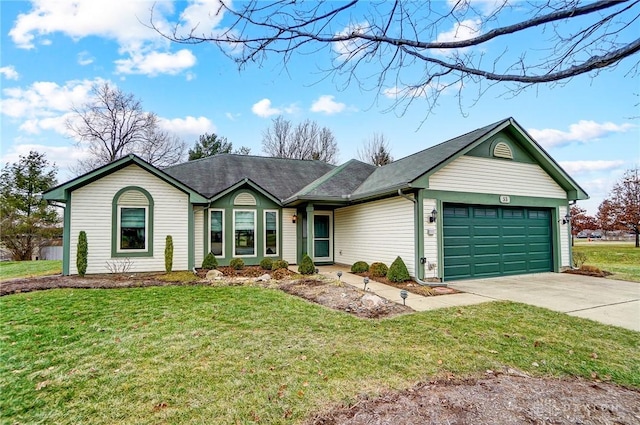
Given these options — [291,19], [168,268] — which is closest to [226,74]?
[291,19]

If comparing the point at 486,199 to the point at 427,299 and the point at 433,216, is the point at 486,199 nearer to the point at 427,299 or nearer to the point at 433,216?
the point at 433,216

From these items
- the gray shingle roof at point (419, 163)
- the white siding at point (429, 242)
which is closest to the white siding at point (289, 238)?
the gray shingle roof at point (419, 163)

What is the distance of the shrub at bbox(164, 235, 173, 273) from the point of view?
10297 mm

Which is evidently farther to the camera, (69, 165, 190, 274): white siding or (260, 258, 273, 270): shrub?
(260, 258, 273, 270): shrub

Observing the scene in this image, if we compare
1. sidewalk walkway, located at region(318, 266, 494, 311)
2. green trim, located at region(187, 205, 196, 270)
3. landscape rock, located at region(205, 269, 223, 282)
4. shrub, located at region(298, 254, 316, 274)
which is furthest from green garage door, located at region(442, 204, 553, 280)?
green trim, located at region(187, 205, 196, 270)

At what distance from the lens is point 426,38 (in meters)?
3.18

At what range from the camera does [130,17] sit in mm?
3348

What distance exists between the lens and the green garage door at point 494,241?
9.70 meters

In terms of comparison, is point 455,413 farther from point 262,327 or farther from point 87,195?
point 87,195

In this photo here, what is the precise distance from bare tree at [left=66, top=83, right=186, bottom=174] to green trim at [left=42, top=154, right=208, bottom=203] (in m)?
18.3

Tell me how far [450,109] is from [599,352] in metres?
3.60

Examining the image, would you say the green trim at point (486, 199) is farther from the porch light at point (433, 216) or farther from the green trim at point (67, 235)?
the green trim at point (67, 235)

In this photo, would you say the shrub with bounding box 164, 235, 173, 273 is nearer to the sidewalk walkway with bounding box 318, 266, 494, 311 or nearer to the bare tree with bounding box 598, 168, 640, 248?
the sidewalk walkway with bounding box 318, 266, 494, 311

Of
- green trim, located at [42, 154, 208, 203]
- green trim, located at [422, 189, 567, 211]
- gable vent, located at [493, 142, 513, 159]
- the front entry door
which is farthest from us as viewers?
the front entry door
